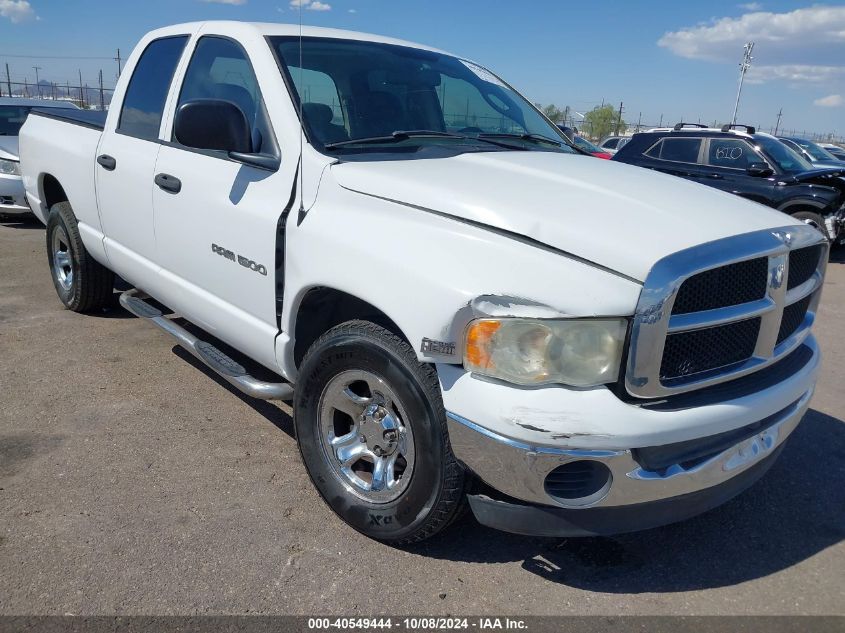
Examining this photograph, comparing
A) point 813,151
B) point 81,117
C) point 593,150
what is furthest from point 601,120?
point 81,117

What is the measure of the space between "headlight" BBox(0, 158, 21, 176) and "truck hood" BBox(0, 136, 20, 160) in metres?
0.05

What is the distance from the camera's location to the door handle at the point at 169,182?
3.39 metres

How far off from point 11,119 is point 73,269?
6314mm

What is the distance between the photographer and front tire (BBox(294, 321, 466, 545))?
2.33 meters

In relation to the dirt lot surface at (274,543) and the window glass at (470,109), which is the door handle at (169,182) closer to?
the dirt lot surface at (274,543)

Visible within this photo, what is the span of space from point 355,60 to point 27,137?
347cm

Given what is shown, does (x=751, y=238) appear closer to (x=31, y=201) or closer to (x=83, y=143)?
(x=83, y=143)

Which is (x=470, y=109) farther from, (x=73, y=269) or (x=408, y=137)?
(x=73, y=269)

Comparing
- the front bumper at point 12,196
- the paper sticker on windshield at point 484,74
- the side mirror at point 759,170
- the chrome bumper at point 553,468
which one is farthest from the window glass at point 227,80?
the side mirror at point 759,170

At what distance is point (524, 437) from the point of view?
204 centimetres

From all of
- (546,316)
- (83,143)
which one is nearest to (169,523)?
(546,316)

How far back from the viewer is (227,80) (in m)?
3.32

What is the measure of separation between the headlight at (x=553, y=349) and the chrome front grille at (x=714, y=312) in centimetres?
7

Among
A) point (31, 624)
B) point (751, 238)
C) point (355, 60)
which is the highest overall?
point (355, 60)
